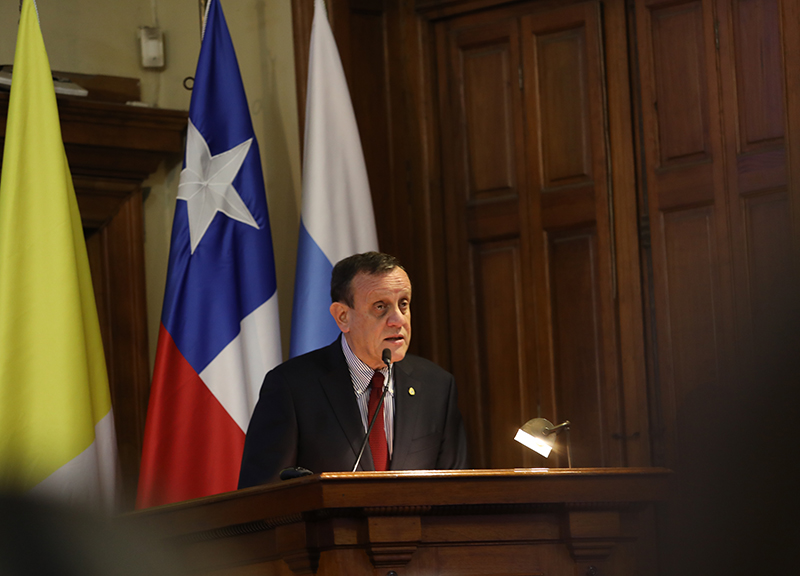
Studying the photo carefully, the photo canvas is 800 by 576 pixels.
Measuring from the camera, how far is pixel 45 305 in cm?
384

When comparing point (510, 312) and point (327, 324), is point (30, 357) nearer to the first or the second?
point (327, 324)

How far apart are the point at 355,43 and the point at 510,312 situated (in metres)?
1.33

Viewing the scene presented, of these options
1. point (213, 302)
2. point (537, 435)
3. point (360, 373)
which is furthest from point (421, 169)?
point (537, 435)

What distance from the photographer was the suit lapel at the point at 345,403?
9.62ft

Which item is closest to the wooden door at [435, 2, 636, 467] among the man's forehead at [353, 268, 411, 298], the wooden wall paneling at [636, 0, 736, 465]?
the wooden wall paneling at [636, 0, 736, 465]

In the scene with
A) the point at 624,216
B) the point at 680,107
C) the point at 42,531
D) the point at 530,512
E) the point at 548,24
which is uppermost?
the point at 548,24

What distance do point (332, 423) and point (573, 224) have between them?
1.68 metres

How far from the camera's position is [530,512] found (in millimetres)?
2264

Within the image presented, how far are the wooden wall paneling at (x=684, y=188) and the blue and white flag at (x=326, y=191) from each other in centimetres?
115

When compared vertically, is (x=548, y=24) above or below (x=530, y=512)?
above

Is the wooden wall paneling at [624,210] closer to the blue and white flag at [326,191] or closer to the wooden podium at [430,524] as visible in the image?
the blue and white flag at [326,191]

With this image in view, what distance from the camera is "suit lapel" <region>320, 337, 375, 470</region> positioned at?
9.62 ft

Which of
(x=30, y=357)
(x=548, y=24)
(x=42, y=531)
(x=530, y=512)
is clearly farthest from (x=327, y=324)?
(x=42, y=531)

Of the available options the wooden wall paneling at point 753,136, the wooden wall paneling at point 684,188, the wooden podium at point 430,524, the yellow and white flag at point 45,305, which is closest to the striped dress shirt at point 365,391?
the wooden podium at point 430,524
